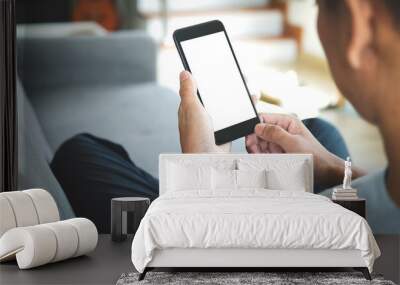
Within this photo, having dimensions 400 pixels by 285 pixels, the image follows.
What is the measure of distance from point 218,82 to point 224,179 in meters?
1.18

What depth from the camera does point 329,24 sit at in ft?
27.7

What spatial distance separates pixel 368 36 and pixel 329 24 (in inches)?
15.7

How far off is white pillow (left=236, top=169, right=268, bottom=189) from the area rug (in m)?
1.45

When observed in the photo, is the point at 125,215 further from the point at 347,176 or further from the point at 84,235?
the point at 347,176

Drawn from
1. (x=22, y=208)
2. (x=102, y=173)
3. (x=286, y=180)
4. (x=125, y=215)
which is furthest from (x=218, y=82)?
(x=22, y=208)

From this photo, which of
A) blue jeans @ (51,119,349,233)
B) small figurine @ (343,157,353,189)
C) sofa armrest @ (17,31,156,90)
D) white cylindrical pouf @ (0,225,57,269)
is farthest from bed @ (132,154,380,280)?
sofa armrest @ (17,31,156,90)

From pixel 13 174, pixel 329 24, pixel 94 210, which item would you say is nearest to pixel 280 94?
pixel 329 24

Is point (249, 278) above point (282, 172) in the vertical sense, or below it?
below

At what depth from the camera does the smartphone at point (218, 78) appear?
327 inches

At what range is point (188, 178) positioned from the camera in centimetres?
768

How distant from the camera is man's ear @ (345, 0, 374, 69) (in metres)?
8.34

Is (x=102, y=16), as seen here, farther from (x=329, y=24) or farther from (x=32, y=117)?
(x=329, y=24)

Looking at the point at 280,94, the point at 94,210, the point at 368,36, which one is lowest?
the point at 94,210

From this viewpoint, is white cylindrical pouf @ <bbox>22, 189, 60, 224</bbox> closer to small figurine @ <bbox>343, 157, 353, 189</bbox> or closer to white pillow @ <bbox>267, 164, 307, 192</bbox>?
white pillow @ <bbox>267, 164, 307, 192</bbox>
